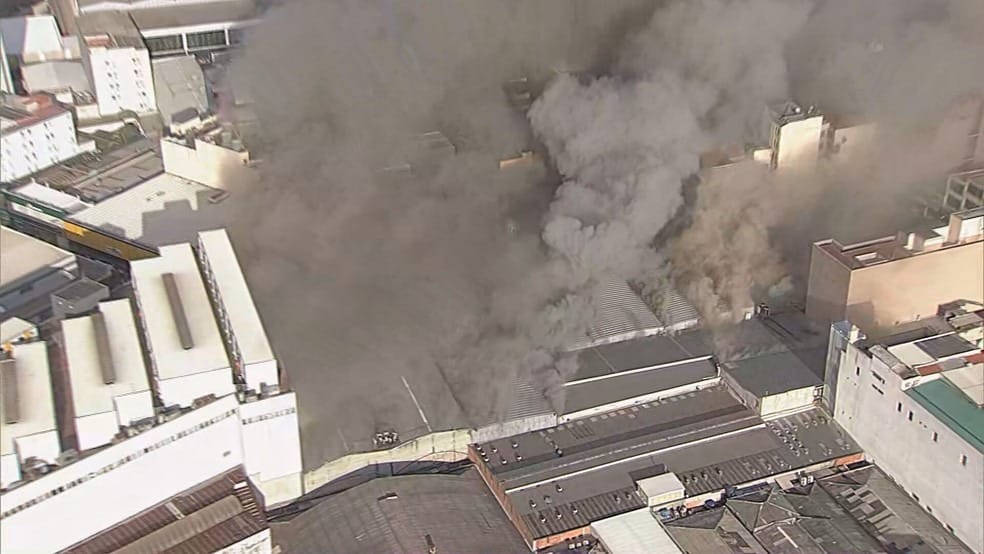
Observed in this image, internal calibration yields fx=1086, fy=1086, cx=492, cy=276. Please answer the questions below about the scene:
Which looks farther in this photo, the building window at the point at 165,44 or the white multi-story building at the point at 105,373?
the building window at the point at 165,44

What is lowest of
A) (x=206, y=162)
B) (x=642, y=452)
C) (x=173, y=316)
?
(x=642, y=452)

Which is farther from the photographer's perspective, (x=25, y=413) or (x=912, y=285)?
(x=912, y=285)

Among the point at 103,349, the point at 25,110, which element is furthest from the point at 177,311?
the point at 25,110

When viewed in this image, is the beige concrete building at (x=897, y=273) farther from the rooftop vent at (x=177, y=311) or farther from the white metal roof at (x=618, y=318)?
the rooftop vent at (x=177, y=311)

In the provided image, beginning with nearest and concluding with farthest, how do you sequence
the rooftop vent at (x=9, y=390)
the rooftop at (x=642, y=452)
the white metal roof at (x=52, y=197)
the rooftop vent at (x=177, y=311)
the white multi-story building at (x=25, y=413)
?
1. the white multi-story building at (x=25, y=413)
2. the rooftop vent at (x=9, y=390)
3. the rooftop vent at (x=177, y=311)
4. the rooftop at (x=642, y=452)
5. the white metal roof at (x=52, y=197)

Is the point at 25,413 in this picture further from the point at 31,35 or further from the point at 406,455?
the point at 31,35

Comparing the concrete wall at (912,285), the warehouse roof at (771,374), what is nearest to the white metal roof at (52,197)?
the warehouse roof at (771,374)
